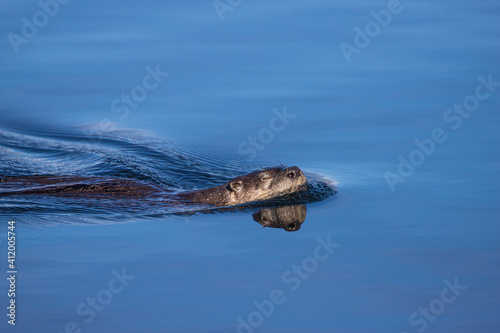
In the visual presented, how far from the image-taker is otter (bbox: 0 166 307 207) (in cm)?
1083

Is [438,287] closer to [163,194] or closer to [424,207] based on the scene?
[424,207]

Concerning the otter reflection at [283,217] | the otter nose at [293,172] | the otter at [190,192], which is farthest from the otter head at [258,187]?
the otter reflection at [283,217]

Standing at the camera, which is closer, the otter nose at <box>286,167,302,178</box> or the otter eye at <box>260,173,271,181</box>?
the otter nose at <box>286,167,302,178</box>

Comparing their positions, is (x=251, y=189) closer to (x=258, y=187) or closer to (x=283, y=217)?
(x=258, y=187)

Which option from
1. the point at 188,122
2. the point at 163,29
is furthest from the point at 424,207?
the point at 163,29

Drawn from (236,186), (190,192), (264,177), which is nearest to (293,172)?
(264,177)

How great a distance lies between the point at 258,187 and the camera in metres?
10.9

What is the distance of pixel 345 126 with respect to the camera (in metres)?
12.9

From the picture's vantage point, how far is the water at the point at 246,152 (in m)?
7.81

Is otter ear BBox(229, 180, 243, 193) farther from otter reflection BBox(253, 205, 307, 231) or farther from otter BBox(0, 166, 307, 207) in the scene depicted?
otter reflection BBox(253, 205, 307, 231)

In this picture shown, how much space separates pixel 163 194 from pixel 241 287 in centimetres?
333

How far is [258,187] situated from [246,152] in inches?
66.2

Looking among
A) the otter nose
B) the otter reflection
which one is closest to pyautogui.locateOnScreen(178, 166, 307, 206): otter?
the otter nose

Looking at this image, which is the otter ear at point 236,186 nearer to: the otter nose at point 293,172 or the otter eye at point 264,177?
the otter eye at point 264,177
